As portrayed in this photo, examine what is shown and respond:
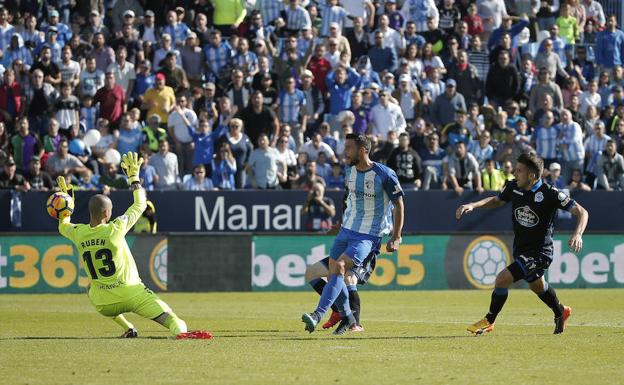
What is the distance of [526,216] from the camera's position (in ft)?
42.8

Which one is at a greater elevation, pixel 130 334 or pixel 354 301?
pixel 354 301

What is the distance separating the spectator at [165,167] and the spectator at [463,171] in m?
5.66

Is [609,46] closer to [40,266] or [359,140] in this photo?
[40,266]

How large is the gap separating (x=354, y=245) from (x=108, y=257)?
2.54 metres

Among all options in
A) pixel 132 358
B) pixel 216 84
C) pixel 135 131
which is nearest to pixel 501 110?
pixel 216 84

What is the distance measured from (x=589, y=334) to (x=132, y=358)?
516 centimetres

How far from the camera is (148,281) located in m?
22.9

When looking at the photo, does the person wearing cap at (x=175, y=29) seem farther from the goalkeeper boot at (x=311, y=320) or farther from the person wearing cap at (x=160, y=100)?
the goalkeeper boot at (x=311, y=320)

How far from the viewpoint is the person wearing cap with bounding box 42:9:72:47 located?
26797 millimetres

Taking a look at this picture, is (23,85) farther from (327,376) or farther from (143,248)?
(327,376)

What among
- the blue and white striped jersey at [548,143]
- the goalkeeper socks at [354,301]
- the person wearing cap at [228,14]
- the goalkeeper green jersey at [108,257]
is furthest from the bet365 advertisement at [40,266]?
the goalkeeper green jersey at [108,257]

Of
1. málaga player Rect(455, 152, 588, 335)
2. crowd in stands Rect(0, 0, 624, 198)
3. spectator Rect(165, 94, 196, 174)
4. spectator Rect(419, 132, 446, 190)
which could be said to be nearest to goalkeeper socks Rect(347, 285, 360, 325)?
málaga player Rect(455, 152, 588, 335)

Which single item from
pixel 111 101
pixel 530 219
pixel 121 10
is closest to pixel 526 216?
pixel 530 219

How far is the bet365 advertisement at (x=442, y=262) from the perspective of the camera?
23.5 metres
